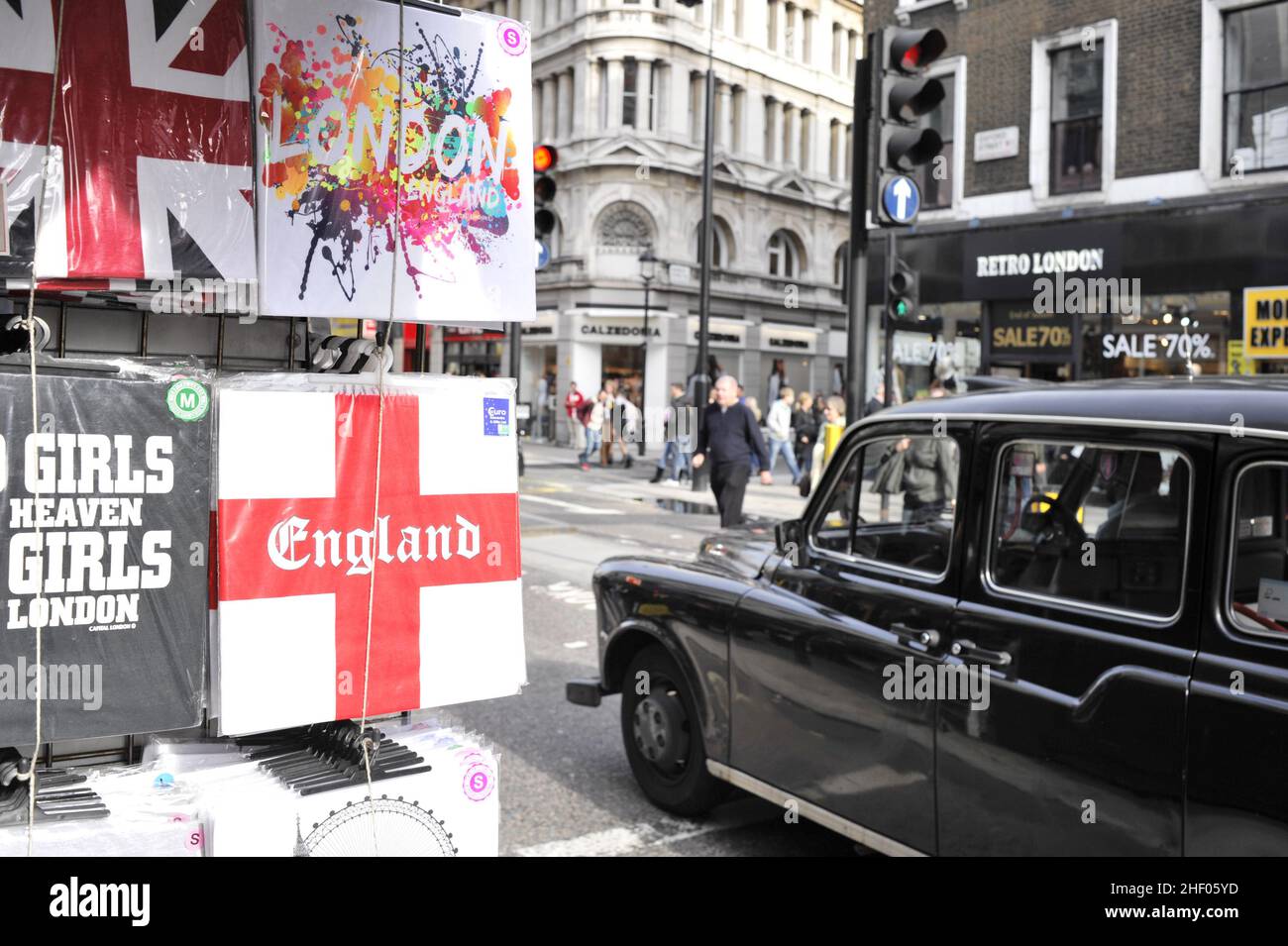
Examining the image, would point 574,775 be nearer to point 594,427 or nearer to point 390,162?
point 390,162

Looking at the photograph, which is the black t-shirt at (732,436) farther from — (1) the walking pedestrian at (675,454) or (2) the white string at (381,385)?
(1) the walking pedestrian at (675,454)

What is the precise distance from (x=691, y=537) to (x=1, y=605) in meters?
12.0

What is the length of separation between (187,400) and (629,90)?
133ft

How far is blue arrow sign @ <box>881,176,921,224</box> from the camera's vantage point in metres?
8.57

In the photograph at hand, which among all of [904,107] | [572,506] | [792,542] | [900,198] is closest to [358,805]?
[792,542]

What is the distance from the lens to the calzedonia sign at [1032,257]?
18.1 meters

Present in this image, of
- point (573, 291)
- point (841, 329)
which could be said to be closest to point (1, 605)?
point (573, 291)

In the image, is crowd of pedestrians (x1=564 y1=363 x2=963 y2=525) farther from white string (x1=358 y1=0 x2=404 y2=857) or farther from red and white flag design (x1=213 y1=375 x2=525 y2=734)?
white string (x1=358 y1=0 x2=404 y2=857)

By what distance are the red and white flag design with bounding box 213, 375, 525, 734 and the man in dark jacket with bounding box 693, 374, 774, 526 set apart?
31.6 feet

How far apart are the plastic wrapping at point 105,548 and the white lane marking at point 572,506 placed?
13.7 meters

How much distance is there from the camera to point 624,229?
40.1 m

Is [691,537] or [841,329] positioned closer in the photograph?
[691,537]

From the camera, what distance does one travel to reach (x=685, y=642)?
4633mm
